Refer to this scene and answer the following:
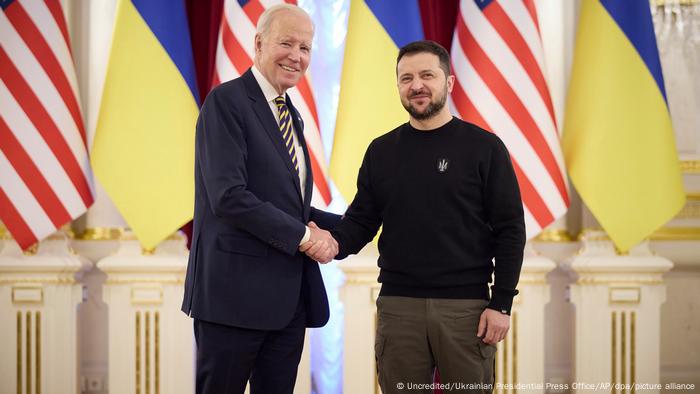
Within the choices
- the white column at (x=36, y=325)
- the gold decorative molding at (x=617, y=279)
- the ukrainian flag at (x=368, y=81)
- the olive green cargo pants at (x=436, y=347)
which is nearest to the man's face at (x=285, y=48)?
the olive green cargo pants at (x=436, y=347)

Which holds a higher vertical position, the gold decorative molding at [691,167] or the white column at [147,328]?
the gold decorative molding at [691,167]

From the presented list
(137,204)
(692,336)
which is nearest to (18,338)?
(137,204)

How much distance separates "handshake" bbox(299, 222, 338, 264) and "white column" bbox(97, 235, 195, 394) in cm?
150

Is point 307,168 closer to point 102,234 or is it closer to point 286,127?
point 286,127

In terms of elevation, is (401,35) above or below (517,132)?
above

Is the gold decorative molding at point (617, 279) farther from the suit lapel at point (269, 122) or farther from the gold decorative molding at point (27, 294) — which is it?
the gold decorative molding at point (27, 294)

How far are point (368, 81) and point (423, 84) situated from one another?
4.25 ft

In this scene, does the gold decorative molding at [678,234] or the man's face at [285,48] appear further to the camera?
the gold decorative molding at [678,234]

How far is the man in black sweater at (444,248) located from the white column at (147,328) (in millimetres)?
1683

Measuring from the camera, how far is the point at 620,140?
3.47 meters

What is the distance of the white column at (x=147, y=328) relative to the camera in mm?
3533

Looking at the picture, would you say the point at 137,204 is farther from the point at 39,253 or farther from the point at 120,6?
the point at 120,6

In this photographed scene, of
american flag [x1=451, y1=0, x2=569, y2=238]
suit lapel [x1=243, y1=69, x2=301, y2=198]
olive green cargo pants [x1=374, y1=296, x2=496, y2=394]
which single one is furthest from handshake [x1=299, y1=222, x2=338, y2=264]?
american flag [x1=451, y1=0, x2=569, y2=238]

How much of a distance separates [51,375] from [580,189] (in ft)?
9.96
